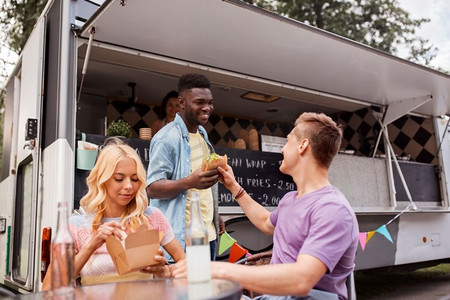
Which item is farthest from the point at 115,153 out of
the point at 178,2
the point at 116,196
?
the point at 178,2

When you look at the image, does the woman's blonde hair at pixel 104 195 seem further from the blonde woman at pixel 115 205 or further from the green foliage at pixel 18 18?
the green foliage at pixel 18 18

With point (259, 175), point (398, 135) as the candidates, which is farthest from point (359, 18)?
point (259, 175)

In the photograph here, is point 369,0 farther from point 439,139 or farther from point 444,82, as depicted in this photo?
point 444,82

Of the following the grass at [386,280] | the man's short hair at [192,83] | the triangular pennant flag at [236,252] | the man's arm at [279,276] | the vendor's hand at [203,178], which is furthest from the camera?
the grass at [386,280]

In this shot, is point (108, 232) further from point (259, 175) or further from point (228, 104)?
point (228, 104)

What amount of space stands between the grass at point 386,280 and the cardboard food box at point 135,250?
4731 mm

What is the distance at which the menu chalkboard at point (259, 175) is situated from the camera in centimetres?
443

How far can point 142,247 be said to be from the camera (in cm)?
166

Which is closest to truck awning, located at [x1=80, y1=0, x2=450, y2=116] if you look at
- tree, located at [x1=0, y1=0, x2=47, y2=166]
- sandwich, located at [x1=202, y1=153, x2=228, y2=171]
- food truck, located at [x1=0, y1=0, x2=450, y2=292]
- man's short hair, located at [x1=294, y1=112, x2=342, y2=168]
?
food truck, located at [x1=0, y1=0, x2=450, y2=292]

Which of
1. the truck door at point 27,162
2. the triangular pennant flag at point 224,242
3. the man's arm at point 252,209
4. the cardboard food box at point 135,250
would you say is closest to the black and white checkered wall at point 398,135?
the triangular pennant flag at point 224,242

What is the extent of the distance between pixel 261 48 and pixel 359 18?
11.4 meters

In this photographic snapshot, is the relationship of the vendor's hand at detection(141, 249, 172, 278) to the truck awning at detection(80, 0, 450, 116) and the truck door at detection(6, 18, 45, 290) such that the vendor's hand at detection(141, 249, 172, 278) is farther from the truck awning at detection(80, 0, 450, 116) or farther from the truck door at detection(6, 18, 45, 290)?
the truck awning at detection(80, 0, 450, 116)

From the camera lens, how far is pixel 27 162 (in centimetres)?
372

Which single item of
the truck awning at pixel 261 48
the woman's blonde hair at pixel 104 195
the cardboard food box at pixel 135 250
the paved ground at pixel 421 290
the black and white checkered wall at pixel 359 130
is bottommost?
the paved ground at pixel 421 290
